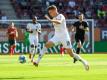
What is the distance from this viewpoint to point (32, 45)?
98.4 feet

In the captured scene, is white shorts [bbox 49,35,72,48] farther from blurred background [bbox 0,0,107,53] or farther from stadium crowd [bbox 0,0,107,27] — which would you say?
stadium crowd [bbox 0,0,107,27]

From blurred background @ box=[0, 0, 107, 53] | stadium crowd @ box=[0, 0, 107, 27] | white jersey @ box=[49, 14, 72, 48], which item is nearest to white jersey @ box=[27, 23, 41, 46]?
white jersey @ box=[49, 14, 72, 48]

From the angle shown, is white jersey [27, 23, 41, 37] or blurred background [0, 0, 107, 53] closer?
white jersey [27, 23, 41, 37]

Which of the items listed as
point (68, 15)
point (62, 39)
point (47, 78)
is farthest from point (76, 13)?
point (47, 78)

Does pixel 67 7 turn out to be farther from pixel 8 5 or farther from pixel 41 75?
pixel 41 75

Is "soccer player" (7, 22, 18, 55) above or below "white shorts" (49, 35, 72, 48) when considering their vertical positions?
below

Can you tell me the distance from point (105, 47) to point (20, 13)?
8.78 meters

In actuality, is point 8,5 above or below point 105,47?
above

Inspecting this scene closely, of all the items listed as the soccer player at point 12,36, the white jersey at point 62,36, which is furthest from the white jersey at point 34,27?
the soccer player at point 12,36

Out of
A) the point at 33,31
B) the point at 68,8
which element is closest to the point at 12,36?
the point at 33,31

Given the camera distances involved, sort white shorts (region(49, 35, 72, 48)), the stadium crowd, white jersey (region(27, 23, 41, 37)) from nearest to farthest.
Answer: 1. white shorts (region(49, 35, 72, 48))
2. white jersey (region(27, 23, 41, 37))
3. the stadium crowd

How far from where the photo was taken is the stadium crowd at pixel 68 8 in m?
48.8

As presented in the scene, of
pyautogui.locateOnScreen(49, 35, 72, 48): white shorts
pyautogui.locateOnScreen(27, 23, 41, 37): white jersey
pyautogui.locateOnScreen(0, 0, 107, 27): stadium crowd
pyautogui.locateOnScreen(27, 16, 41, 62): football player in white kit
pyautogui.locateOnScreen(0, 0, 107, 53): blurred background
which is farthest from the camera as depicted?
pyautogui.locateOnScreen(0, 0, 107, 27): stadium crowd

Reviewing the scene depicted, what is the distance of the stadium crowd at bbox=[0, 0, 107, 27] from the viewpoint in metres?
48.8
